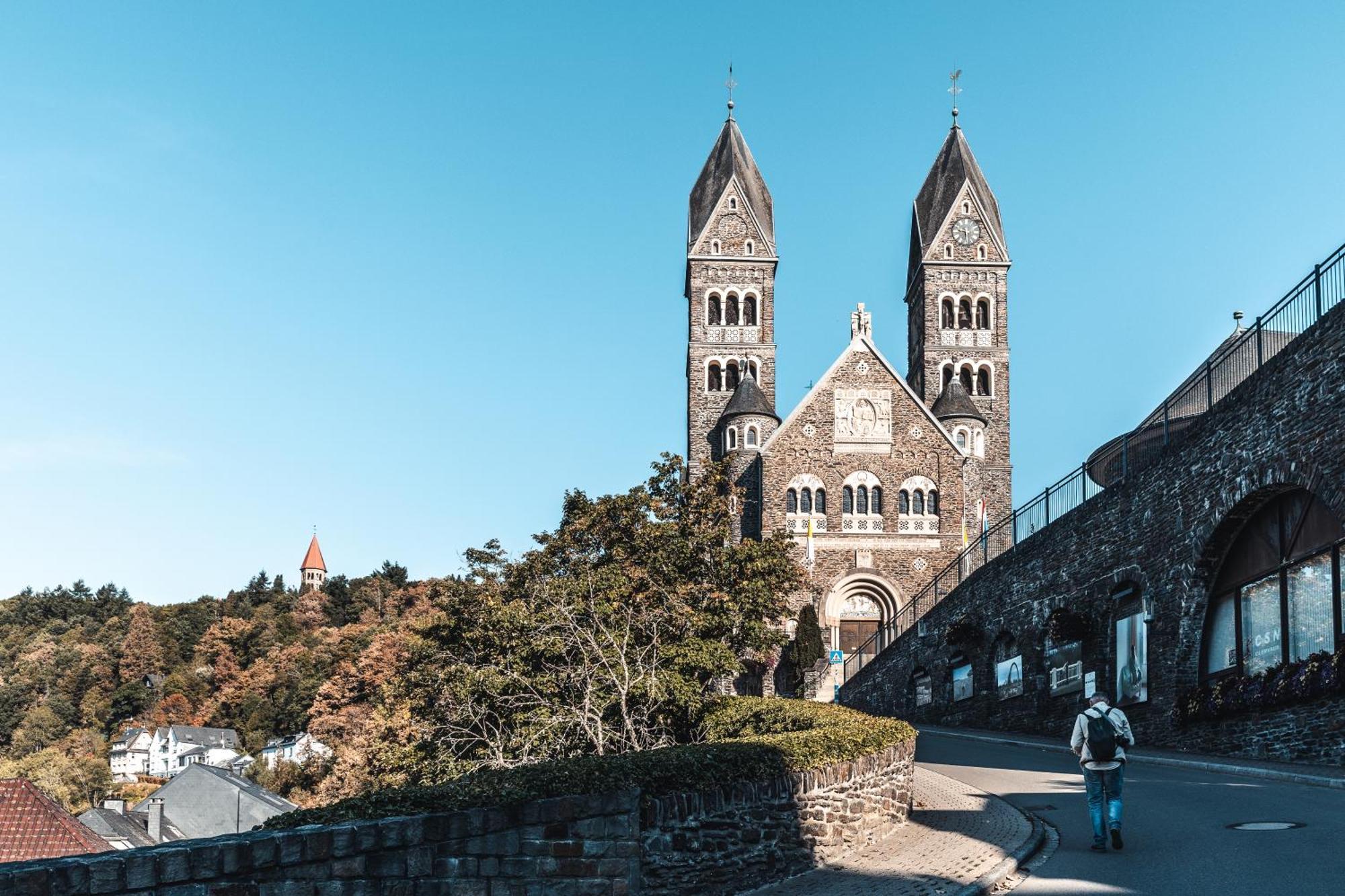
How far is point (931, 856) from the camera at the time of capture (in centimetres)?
1322

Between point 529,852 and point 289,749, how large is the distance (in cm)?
9897

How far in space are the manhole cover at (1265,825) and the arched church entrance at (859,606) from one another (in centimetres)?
4262

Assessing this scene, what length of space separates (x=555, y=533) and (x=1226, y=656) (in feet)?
45.5

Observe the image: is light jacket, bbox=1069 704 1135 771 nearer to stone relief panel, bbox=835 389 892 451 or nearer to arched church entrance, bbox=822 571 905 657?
arched church entrance, bbox=822 571 905 657

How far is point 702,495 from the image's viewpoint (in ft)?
99.8

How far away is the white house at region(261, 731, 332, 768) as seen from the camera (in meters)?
81.8

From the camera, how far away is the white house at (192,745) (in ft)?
404

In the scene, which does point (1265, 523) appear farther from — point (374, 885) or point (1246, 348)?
point (374, 885)

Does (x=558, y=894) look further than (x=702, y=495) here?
No

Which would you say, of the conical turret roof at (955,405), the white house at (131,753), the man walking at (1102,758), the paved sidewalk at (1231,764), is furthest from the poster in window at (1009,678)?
the white house at (131,753)

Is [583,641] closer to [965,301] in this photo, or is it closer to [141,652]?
[965,301]

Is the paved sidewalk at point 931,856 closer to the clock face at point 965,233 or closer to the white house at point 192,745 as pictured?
Result: the clock face at point 965,233

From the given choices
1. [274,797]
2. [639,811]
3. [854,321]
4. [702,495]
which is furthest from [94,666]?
[639,811]

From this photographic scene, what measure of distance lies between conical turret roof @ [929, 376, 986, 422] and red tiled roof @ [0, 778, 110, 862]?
37781 mm
